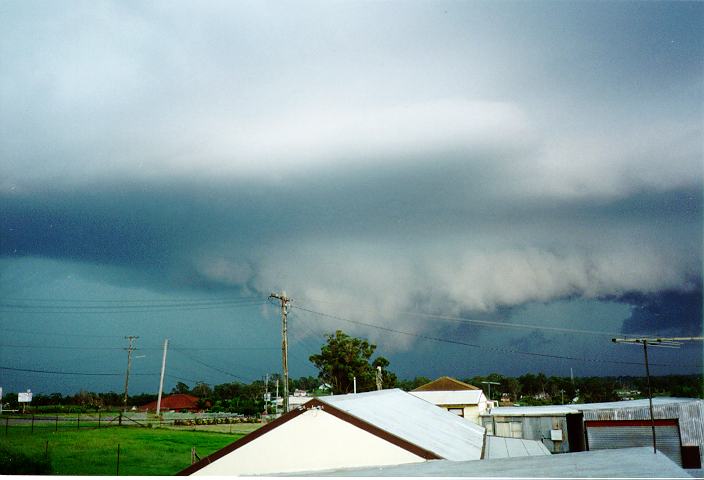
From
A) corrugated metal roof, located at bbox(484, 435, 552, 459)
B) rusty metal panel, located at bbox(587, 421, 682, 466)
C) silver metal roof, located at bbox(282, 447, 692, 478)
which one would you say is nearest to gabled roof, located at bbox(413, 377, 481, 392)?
rusty metal panel, located at bbox(587, 421, 682, 466)

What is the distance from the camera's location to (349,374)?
49312mm

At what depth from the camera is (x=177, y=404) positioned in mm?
76875

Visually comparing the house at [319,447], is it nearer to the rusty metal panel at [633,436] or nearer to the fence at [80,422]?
the rusty metal panel at [633,436]

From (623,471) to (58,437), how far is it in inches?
1250

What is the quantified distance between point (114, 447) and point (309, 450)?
20600 mm

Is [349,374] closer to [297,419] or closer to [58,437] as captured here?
[58,437]

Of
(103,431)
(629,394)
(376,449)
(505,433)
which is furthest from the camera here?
(629,394)

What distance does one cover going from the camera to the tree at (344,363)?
4947 centimetres

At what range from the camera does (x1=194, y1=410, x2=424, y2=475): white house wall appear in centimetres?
1162

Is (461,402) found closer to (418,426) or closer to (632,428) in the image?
(632,428)

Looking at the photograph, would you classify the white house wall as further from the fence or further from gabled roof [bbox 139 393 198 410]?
gabled roof [bbox 139 393 198 410]

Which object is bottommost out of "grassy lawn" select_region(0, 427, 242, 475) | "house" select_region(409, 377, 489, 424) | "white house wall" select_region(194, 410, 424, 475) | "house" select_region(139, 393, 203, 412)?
"house" select_region(139, 393, 203, 412)

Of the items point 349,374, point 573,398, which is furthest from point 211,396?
point 573,398

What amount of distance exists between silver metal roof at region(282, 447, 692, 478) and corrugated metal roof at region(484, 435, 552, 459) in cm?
537
